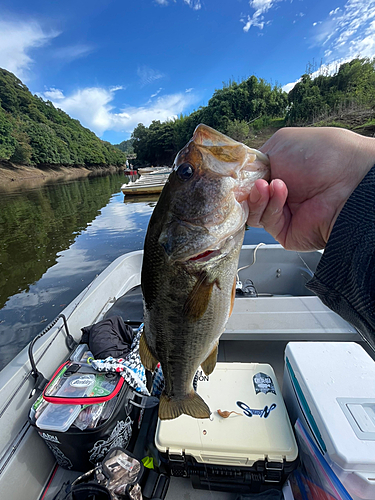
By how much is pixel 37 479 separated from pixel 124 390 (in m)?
1.10

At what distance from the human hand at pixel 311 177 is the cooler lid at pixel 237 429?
1528 mm

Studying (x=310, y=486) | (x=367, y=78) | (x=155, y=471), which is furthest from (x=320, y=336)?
(x=367, y=78)

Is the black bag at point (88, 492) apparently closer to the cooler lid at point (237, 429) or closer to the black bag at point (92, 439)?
the black bag at point (92, 439)

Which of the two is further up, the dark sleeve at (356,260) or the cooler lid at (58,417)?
the dark sleeve at (356,260)

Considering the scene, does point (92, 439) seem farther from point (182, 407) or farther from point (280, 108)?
point (280, 108)

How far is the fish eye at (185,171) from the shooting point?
4.50ft

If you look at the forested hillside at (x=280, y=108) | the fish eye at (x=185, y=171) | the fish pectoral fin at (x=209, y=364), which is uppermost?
the forested hillside at (x=280, y=108)

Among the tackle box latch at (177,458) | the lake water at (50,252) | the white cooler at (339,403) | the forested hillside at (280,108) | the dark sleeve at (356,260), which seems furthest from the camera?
the forested hillside at (280,108)

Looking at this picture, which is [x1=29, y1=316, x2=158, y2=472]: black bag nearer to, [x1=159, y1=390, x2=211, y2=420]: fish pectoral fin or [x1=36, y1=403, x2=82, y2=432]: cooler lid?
[x1=36, y1=403, x2=82, y2=432]: cooler lid

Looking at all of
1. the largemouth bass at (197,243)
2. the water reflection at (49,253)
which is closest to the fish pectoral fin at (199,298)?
the largemouth bass at (197,243)

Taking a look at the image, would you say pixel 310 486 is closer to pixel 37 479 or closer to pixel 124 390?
pixel 124 390

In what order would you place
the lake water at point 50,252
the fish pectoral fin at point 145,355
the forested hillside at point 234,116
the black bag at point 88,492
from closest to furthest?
the fish pectoral fin at point 145,355 → the black bag at point 88,492 → the lake water at point 50,252 → the forested hillside at point 234,116

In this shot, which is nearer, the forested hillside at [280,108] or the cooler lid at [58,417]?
the cooler lid at [58,417]

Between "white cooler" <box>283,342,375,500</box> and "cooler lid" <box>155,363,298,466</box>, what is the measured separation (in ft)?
0.74
